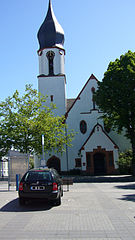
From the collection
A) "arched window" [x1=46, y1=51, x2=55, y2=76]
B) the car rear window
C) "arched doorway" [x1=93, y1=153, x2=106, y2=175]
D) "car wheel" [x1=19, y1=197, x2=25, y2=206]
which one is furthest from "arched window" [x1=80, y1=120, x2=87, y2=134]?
"car wheel" [x1=19, y1=197, x2=25, y2=206]

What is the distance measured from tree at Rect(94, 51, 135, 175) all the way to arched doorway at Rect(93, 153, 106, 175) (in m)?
7.13

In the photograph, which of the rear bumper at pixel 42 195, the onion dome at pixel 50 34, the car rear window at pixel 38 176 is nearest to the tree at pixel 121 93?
the onion dome at pixel 50 34

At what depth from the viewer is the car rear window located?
9844 mm

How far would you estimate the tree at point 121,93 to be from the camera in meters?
26.6

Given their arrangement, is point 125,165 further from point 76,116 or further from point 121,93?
A: point 76,116

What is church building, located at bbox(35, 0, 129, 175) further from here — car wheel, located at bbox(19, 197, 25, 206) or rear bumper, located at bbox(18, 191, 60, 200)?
rear bumper, located at bbox(18, 191, 60, 200)

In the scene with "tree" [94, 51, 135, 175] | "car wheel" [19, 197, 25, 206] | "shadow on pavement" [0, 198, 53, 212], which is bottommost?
"shadow on pavement" [0, 198, 53, 212]

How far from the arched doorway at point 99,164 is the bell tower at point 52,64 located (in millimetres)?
8670

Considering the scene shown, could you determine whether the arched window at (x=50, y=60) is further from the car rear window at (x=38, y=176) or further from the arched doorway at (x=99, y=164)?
the car rear window at (x=38, y=176)

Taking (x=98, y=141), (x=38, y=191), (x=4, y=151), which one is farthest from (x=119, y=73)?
(x=38, y=191)

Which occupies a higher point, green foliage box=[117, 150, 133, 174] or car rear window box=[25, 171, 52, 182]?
car rear window box=[25, 171, 52, 182]

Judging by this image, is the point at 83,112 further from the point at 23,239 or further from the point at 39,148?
the point at 23,239

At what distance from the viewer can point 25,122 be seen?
23.5 meters

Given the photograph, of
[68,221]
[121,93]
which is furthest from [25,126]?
[68,221]
